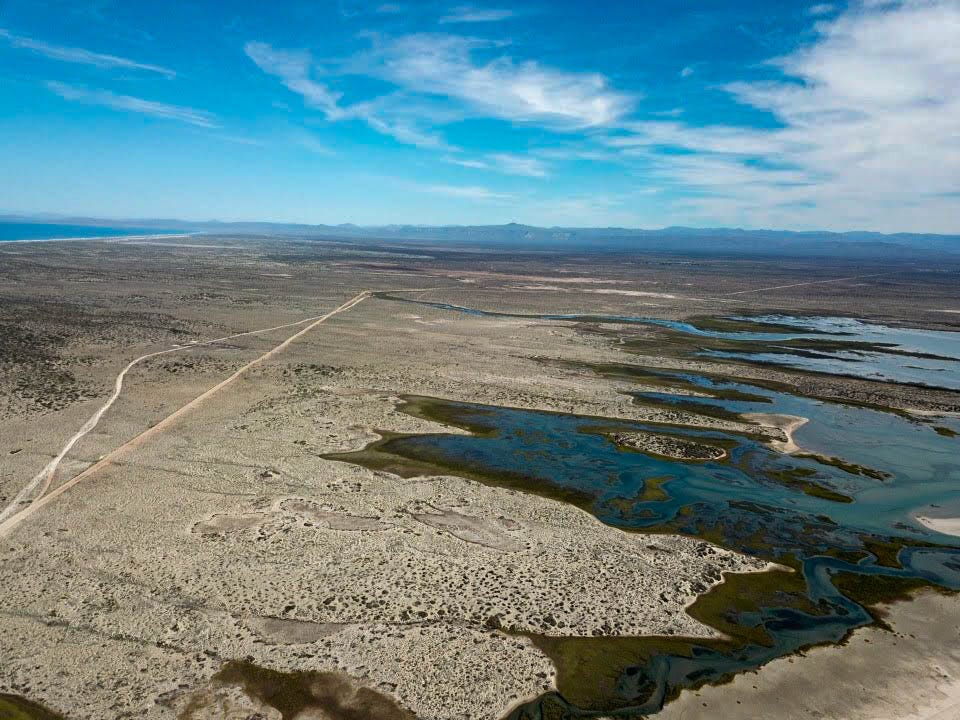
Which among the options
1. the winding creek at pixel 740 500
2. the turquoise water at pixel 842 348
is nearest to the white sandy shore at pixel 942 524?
the winding creek at pixel 740 500

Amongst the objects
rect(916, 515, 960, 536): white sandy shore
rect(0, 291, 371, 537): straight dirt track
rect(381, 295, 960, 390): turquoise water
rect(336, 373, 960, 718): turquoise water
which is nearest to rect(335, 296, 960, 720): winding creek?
rect(336, 373, 960, 718): turquoise water

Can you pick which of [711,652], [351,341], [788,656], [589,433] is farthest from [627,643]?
[351,341]

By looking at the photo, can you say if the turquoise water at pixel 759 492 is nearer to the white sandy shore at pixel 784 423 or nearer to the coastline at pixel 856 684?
the coastline at pixel 856 684

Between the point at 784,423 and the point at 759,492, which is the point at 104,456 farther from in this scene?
the point at 784,423

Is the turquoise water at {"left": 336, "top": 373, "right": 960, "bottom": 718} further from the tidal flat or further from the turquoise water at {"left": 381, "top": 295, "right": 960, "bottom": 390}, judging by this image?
the turquoise water at {"left": 381, "top": 295, "right": 960, "bottom": 390}

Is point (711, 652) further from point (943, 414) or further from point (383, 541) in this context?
point (943, 414)

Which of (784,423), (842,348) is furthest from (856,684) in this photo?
(842,348)
